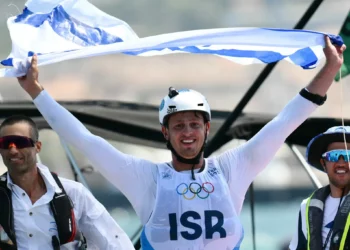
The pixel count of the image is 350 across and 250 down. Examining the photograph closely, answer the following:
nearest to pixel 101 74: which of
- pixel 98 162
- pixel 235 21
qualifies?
pixel 235 21

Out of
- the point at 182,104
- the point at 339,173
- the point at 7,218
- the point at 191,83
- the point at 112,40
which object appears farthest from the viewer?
the point at 191,83

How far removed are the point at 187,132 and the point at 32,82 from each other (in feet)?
2.23

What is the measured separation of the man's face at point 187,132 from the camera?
430cm

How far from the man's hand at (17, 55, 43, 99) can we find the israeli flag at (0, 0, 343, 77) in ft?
0.10

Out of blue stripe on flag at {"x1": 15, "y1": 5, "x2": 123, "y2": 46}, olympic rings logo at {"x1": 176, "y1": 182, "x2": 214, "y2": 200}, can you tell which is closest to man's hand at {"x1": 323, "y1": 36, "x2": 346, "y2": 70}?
olympic rings logo at {"x1": 176, "y1": 182, "x2": 214, "y2": 200}

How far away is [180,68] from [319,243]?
3.29m

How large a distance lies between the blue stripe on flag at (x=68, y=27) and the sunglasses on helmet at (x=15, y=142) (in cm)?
52

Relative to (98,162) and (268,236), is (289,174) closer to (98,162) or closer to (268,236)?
(268,236)

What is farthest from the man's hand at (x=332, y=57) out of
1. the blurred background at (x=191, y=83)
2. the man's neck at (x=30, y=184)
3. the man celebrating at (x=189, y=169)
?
the blurred background at (x=191, y=83)

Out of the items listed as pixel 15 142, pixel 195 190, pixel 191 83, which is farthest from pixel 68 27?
pixel 191 83

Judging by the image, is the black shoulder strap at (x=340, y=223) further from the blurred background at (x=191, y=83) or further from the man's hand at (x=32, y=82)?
the blurred background at (x=191, y=83)

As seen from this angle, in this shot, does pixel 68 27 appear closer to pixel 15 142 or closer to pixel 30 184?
pixel 15 142

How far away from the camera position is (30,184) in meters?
4.96

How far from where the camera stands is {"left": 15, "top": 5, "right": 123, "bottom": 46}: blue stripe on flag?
16.0 ft
